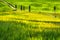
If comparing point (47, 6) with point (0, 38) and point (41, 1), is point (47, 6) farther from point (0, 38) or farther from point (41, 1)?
point (0, 38)

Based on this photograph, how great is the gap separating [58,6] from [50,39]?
55.7 metres

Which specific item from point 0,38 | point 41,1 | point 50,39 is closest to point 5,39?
point 0,38

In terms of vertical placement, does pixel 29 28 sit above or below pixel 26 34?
below

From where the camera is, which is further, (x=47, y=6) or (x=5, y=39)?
(x=47, y=6)

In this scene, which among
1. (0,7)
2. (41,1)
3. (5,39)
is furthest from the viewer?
(41,1)

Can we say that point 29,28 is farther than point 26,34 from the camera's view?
Yes

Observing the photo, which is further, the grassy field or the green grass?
the grassy field

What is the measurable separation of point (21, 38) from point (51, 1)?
215 feet

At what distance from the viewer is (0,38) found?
31.7ft

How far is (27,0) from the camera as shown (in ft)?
244

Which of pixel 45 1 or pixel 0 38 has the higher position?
pixel 0 38

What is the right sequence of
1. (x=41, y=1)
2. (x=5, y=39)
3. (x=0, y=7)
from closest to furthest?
(x=5, y=39) < (x=0, y=7) < (x=41, y=1)

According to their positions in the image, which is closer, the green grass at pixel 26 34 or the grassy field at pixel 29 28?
the green grass at pixel 26 34

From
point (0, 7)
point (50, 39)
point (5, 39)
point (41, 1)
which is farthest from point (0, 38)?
point (41, 1)
